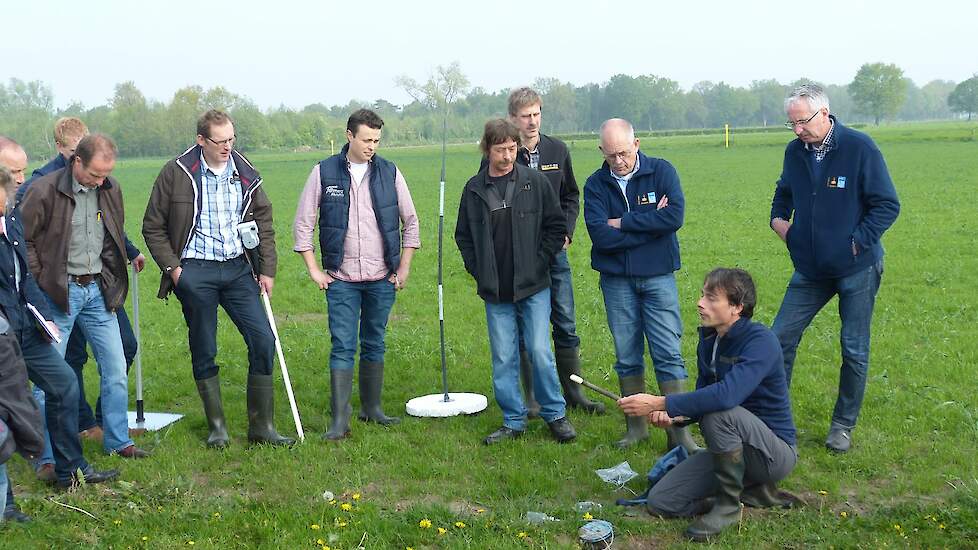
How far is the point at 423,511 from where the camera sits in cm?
535

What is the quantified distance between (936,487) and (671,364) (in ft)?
5.89

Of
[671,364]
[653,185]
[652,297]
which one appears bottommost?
[671,364]

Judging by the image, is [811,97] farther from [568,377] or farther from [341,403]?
[341,403]

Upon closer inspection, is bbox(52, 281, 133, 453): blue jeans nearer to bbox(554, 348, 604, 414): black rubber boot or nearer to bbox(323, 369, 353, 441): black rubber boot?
bbox(323, 369, 353, 441): black rubber boot

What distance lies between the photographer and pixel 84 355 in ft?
23.5

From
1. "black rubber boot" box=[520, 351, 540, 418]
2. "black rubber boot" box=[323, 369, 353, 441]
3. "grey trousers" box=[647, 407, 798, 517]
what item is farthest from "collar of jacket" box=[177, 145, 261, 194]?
"grey trousers" box=[647, 407, 798, 517]

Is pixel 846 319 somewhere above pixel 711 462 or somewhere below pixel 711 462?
above

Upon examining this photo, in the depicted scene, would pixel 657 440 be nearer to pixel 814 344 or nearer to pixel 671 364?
pixel 671 364

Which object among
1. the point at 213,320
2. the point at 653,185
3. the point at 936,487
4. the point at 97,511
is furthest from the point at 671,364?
the point at 97,511

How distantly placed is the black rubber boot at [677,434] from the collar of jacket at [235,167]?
3.28 meters

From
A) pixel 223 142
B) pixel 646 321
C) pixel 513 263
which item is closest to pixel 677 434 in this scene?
pixel 646 321

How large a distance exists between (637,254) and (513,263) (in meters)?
0.89

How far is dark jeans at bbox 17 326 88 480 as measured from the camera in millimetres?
5633

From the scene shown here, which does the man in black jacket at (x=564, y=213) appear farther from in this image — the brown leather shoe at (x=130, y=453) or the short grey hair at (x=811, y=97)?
the brown leather shoe at (x=130, y=453)
